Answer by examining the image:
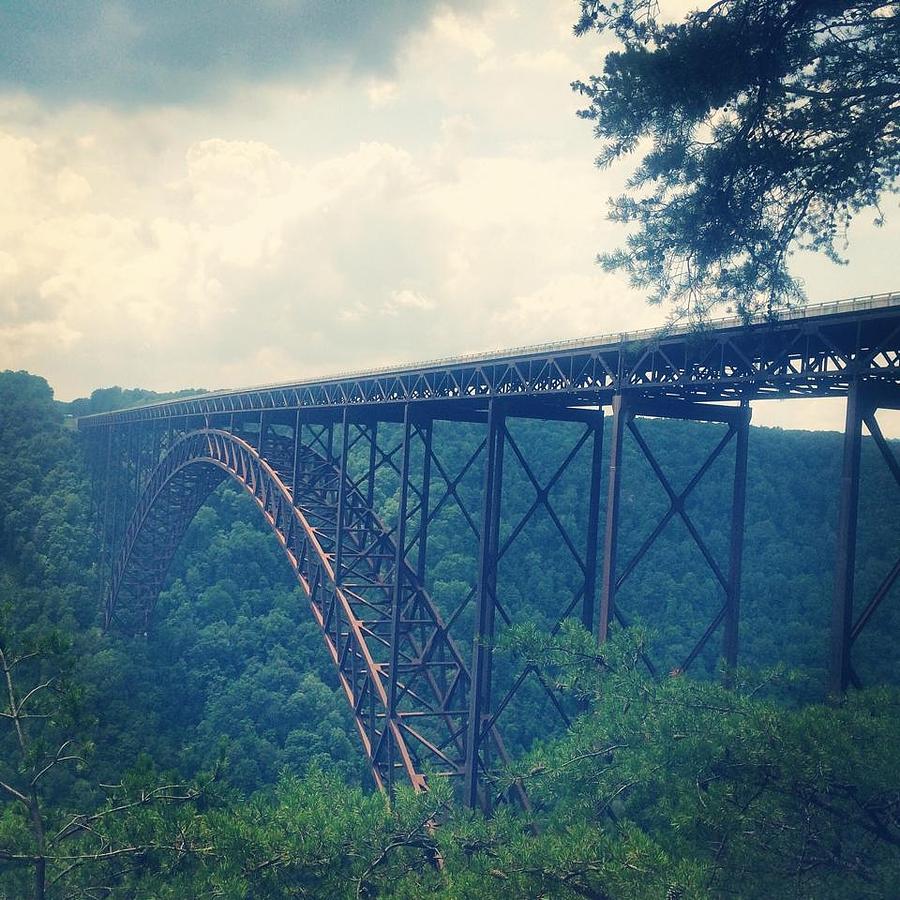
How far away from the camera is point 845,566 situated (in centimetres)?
1091

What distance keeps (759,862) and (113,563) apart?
4872 centimetres

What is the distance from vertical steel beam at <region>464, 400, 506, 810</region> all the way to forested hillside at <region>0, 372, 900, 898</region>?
279cm

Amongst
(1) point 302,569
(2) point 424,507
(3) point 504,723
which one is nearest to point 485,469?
(2) point 424,507

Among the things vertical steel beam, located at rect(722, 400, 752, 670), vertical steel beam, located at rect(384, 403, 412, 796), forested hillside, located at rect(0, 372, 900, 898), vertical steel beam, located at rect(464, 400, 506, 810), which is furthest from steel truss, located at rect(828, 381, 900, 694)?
vertical steel beam, located at rect(384, 403, 412, 796)

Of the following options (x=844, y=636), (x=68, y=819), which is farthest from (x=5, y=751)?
(x=844, y=636)

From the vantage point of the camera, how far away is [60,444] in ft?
213

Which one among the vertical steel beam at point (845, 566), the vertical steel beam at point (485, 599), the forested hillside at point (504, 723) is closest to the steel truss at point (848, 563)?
the vertical steel beam at point (845, 566)

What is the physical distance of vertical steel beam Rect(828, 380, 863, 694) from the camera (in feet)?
35.3

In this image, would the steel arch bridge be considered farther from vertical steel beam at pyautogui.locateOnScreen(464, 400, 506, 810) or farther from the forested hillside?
the forested hillside

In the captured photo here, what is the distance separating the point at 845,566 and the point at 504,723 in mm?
40947

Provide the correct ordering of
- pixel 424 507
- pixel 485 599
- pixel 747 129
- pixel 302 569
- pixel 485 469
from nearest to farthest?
pixel 747 129 → pixel 485 599 → pixel 485 469 → pixel 424 507 → pixel 302 569

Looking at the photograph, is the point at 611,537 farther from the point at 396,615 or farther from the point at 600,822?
the point at 396,615

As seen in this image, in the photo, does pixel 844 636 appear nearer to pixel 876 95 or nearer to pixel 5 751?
pixel 876 95

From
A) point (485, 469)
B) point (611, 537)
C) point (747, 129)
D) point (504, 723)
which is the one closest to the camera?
point (747, 129)
